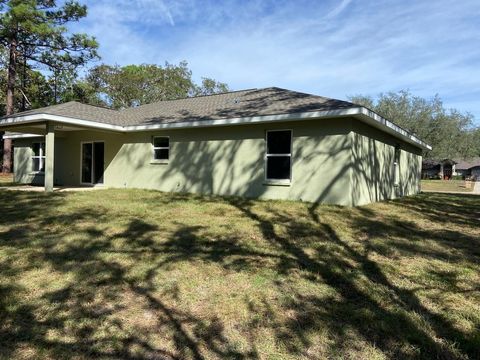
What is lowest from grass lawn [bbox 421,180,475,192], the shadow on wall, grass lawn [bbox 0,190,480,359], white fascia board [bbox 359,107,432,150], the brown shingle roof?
grass lawn [bbox 0,190,480,359]

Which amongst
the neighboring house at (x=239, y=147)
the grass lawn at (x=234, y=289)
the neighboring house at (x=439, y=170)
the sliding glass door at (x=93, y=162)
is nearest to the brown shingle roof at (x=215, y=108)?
the neighboring house at (x=239, y=147)

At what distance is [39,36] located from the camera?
81.6ft

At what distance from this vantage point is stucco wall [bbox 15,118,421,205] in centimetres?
1052

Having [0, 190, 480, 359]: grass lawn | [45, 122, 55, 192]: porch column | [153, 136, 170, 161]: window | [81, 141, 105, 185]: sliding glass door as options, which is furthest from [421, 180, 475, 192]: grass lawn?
[45, 122, 55, 192]: porch column

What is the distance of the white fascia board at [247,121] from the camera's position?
32.7 ft

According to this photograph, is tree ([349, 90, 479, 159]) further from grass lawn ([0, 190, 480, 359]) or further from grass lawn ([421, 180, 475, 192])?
grass lawn ([0, 190, 480, 359])

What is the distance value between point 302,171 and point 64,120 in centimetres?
823

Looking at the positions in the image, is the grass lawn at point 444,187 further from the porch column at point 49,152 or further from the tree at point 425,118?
the porch column at point 49,152

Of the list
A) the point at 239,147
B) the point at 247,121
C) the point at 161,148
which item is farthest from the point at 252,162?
the point at 161,148

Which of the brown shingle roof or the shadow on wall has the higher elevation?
the brown shingle roof

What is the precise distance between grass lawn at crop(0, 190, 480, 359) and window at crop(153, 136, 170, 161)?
6.32 metres

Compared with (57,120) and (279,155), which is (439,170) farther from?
(57,120)

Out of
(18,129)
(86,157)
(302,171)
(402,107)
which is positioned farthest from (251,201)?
(402,107)

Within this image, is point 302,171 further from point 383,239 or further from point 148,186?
point 148,186
